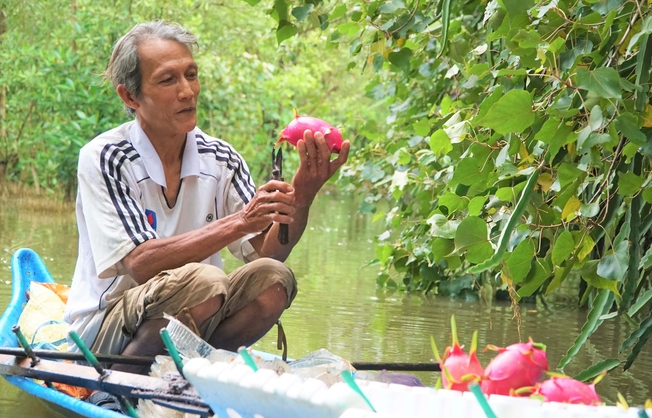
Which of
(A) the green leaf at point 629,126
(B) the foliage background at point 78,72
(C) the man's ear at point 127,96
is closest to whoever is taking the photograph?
(A) the green leaf at point 629,126

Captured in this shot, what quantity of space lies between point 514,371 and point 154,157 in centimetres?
169

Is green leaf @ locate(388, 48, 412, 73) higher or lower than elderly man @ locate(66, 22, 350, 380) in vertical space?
higher

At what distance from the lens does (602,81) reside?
2.17 metres

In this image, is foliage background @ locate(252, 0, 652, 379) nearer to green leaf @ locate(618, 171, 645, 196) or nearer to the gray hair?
green leaf @ locate(618, 171, 645, 196)

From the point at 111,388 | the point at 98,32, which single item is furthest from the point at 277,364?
the point at 98,32

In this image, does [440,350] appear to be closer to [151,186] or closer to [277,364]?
[151,186]

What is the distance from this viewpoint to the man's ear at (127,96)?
321cm

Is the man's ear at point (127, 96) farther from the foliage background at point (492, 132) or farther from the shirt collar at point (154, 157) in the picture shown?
the foliage background at point (492, 132)

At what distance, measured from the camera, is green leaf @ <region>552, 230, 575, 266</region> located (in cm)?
257

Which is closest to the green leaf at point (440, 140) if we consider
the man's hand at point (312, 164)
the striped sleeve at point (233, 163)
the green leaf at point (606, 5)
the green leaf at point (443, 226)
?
the green leaf at point (443, 226)

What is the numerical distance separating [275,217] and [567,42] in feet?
3.25

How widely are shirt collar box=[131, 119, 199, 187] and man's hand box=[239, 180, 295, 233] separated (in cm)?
39

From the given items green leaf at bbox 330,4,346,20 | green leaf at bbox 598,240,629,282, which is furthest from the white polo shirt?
green leaf at bbox 598,240,629,282

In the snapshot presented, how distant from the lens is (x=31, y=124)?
12.7 meters
